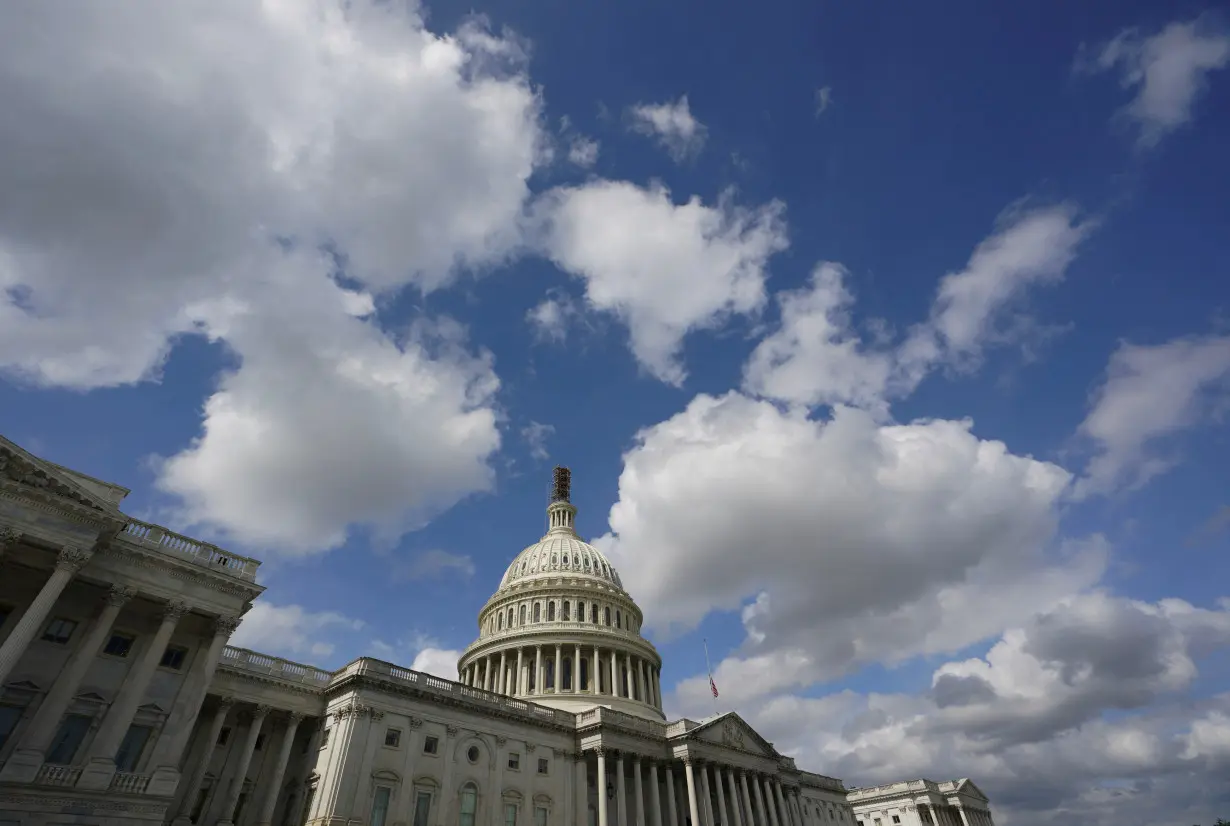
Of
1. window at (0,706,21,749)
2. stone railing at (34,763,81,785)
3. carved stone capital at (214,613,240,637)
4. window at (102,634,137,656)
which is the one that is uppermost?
carved stone capital at (214,613,240,637)

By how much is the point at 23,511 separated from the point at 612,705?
5495cm

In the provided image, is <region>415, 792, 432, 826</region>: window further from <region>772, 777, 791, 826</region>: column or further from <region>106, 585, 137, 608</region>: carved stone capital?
<region>772, 777, 791, 826</region>: column

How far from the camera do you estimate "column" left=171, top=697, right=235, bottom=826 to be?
38594 mm

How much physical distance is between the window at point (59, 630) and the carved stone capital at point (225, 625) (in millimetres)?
6472

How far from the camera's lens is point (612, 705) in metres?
70.1

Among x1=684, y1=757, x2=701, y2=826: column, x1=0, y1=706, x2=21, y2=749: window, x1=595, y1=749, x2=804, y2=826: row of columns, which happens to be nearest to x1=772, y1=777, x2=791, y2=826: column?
x1=595, y1=749, x2=804, y2=826: row of columns

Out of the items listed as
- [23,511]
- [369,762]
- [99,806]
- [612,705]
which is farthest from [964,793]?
[23,511]

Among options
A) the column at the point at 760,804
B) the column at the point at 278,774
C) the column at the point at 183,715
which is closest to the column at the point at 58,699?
the column at the point at 183,715

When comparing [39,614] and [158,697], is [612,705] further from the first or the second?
[39,614]

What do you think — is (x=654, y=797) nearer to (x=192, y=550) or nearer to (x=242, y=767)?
(x=242, y=767)

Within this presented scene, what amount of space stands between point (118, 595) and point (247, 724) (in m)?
16.2

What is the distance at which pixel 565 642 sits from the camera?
74.9 m

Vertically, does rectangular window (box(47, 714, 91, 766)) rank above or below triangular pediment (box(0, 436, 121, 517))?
below

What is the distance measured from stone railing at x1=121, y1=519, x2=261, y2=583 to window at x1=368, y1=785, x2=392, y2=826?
1628 cm
